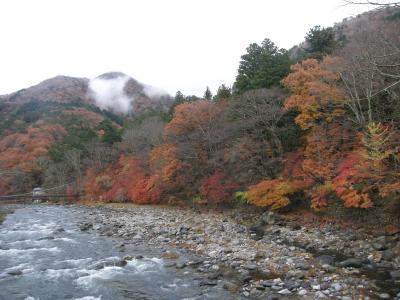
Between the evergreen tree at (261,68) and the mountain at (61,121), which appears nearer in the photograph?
the evergreen tree at (261,68)

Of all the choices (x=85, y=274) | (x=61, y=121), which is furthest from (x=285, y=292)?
(x=61, y=121)

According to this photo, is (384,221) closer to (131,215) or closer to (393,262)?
(393,262)

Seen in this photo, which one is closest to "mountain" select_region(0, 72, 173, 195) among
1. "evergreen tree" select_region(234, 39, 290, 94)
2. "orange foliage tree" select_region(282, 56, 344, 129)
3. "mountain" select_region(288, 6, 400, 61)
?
"evergreen tree" select_region(234, 39, 290, 94)

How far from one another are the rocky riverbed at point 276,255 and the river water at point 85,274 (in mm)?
767

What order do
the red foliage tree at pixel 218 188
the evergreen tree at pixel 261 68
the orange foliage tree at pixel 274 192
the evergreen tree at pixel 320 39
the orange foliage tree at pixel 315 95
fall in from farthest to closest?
the evergreen tree at pixel 320 39, the evergreen tree at pixel 261 68, the red foliage tree at pixel 218 188, the orange foliage tree at pixel 315 95, the orange foliage tree at pixel 274 192

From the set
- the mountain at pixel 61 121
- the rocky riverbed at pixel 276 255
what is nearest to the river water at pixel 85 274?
the rocky riverbed at pixel 276 255

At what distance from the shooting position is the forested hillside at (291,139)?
18156 millimetres

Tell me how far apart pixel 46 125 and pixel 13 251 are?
68.5 m

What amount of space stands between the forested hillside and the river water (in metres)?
9.58

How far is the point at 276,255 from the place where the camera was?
14.9m

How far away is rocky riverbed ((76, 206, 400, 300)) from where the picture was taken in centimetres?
1120

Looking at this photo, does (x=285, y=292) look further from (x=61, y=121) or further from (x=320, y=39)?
(x=61, y=121)

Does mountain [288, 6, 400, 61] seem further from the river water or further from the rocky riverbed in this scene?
the river water

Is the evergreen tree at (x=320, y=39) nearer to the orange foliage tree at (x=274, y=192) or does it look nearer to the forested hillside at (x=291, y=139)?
the forested hillside at (x=291, y=139)
